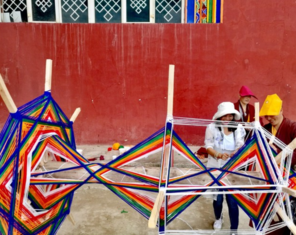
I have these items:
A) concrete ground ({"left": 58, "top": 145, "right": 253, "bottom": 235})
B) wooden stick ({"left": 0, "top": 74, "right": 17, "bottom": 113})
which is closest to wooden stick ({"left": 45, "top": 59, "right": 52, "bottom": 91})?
wooden stick ({"left": 0, "top": 74, "right": 17, "bottom": 113})

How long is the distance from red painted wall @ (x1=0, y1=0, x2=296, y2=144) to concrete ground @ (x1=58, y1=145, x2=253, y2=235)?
1.44 meters

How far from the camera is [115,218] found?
272 centimetres

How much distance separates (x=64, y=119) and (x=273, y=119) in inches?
63.3

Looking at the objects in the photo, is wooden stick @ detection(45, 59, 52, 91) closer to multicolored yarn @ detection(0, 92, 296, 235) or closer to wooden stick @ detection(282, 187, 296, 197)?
multicolored yarn @ detection(0, 92, 296, 235)

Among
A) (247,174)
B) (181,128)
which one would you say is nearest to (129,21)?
(181,128)

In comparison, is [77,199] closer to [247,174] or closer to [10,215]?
[10,215]

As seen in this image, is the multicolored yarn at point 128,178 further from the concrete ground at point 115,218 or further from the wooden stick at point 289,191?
the concrete ground at point 115,218

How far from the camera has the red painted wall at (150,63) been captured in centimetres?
400

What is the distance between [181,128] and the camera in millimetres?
4273

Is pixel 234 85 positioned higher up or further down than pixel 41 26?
further down

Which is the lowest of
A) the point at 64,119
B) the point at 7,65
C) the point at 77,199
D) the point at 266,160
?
the point at 77,199

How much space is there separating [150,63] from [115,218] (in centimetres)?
227

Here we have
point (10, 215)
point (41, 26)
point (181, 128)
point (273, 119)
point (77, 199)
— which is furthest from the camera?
point (181, 128)

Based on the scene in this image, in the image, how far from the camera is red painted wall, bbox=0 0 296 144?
A: 4000 mm
